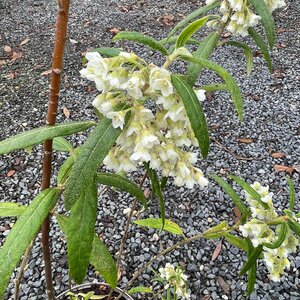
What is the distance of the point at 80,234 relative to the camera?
3.25 feet

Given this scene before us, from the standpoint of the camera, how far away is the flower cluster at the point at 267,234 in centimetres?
124

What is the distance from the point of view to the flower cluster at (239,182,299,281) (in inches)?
49.0

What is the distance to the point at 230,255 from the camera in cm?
221

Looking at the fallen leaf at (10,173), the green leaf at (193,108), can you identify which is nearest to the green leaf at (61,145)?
the green leaf at (193,108)

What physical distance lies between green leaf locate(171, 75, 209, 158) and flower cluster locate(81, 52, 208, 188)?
2 centimetres

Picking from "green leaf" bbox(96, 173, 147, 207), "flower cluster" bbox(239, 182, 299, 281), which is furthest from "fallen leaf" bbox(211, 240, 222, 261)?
"green leaf" bbox(96, 173, 147, 207)

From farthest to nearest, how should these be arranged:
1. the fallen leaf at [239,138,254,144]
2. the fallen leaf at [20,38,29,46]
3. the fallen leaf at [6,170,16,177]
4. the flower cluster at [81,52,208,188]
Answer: the fallen leaf at [20,38,29,46] → the fallen leaf at [239,138,254,144] → the fallen leaf at [6,170,16,177] → the flower cluster at [81,52,208,188]

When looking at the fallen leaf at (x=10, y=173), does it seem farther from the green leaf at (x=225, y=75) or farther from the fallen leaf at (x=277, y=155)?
the green leaf at (x=225, y=75)

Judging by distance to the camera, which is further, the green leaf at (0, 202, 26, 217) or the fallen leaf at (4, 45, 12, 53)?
the fallen leaf at (4, 45, 12, 53)

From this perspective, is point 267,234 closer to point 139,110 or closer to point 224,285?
point 139,110

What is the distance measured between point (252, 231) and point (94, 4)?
4276mm

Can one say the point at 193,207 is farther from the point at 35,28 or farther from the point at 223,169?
the point at 35,28

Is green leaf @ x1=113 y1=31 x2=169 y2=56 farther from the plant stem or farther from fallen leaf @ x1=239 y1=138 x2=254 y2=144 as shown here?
fallen leaf @ x1=239 y1=138 x2=254 y2=144

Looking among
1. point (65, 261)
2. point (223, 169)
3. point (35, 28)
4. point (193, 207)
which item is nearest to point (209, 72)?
point (223, 169)
